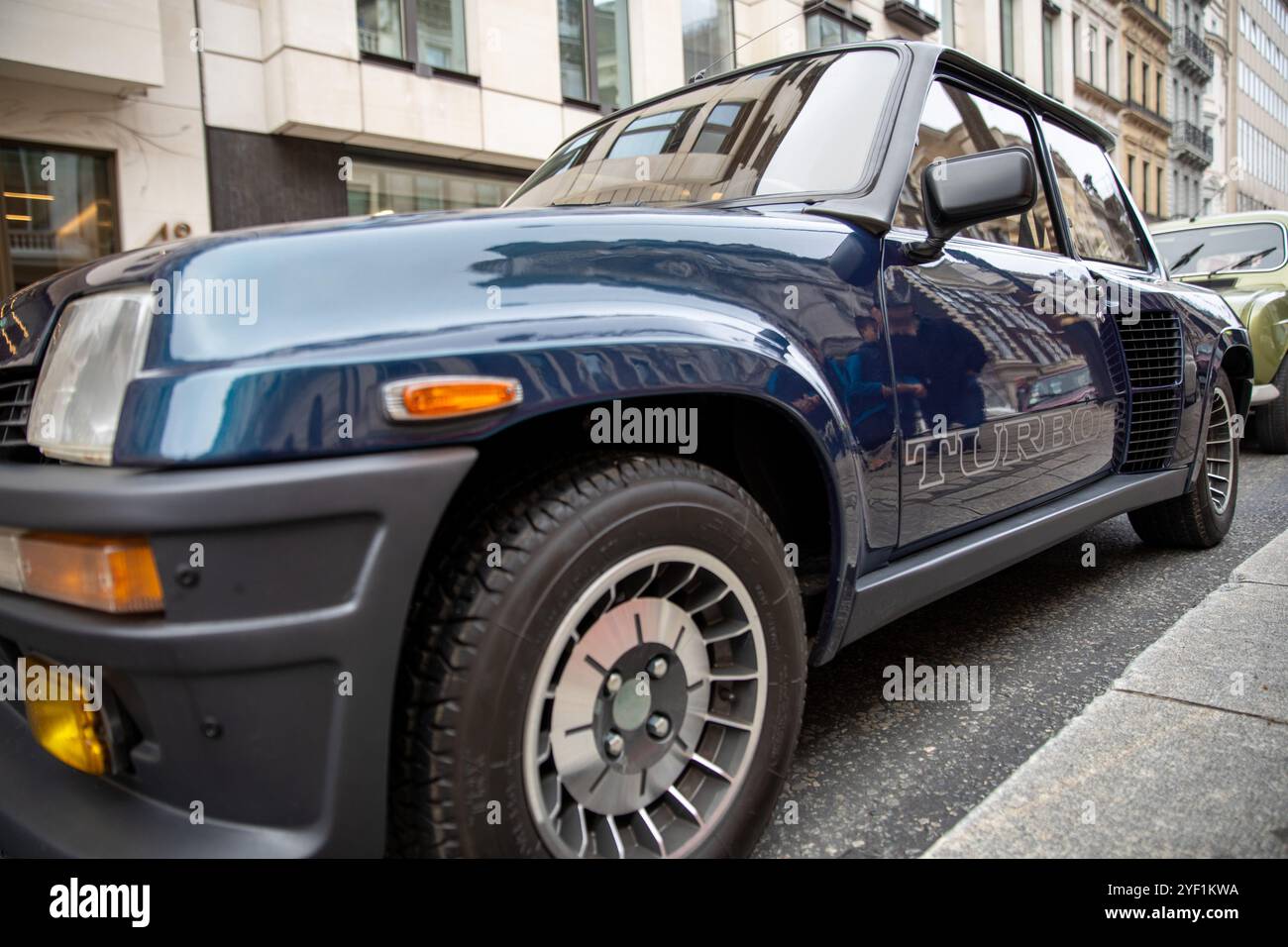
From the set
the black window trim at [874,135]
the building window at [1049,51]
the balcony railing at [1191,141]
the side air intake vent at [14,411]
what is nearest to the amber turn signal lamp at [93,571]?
the side air intake vent at [14,411]

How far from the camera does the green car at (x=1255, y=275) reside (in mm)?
6105

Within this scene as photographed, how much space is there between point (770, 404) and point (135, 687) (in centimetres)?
108

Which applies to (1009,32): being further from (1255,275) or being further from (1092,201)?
(1092,201)

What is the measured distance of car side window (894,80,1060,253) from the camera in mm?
2191

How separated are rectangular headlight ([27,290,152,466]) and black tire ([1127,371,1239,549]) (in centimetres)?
367

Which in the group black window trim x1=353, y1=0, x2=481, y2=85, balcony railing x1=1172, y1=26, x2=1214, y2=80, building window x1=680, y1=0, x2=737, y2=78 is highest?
balcony railing x1=1172, y1=26, x2=1214, y2=80

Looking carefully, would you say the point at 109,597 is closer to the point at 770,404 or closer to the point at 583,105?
the point at 770,404

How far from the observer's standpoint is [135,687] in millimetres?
1123

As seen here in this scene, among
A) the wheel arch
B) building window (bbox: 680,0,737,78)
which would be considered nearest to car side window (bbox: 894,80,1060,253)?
the wheel arch

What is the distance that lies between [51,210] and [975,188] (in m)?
8.30

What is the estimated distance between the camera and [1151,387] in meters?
3.09
